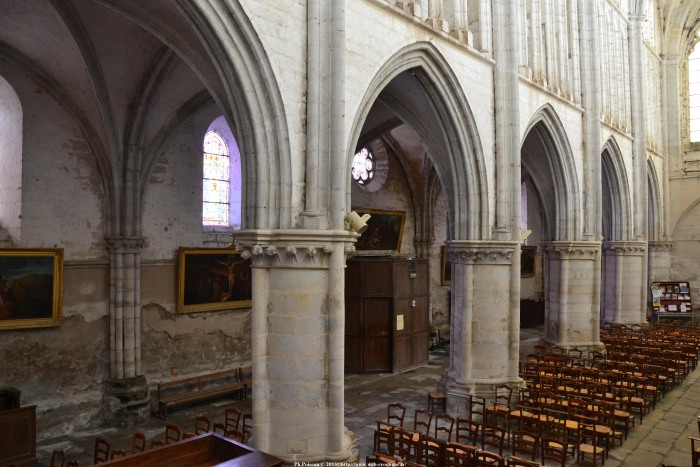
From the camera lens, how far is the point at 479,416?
12.0 m

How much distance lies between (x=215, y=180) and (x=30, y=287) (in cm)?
522

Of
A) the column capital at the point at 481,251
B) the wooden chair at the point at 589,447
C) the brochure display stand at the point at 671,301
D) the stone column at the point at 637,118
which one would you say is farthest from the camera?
the brochure display stand at the point at 671,301

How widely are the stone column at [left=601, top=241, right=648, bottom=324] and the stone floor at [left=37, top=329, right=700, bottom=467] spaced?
6197 mm

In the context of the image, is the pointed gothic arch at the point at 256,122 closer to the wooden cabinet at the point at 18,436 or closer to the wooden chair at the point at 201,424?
the wooden chair at the point at 201,424

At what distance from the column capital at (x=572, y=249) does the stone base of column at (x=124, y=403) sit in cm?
1184

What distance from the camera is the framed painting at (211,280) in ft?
44.7

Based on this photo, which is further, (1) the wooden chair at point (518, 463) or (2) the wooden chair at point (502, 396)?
(2) the wooden chair at point (502, 396)

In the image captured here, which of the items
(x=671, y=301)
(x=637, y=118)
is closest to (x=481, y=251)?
(x=637, y=118)

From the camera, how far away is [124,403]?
12.2 metres

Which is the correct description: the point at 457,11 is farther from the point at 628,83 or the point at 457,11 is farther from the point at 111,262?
the point at 628,83

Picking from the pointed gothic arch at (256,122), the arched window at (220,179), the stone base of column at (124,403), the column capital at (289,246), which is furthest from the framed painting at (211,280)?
the pointed gothic arch at (256,122)

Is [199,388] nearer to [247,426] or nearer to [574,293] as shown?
[247,426]

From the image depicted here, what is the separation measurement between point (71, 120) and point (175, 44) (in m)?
4.29

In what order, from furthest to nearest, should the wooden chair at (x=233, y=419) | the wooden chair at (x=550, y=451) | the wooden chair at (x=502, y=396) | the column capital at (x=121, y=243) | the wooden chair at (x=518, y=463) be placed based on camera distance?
the column capital at (x=121, y=243) → the wooden chair at (x=502, y=396) → the wooden chair at (x=233, y=419) → the wooden chair at (x=550, y=451) → the wooden chair at (x=518, y=463)
